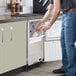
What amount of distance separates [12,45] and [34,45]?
0.48m

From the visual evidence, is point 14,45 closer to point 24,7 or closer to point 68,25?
point 68,25

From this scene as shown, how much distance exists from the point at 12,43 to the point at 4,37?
0.58 feet

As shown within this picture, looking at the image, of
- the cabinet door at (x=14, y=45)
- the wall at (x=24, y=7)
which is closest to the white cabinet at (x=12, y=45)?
the cabinet door at (x=14, y=45)

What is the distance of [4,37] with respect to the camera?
10.0ft

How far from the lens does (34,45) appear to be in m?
3.60

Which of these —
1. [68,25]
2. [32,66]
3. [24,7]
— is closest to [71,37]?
[68,25]

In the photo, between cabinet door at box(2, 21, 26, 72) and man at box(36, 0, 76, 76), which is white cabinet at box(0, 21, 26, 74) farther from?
man at box(36, 0, 76, 76)

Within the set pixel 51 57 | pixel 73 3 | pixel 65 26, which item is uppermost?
pixel 73 3

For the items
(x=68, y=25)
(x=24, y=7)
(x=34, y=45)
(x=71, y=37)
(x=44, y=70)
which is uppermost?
(x=24, y=7)

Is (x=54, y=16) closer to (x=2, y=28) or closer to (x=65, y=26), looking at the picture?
(x=65, y=26)

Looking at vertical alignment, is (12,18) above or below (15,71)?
above

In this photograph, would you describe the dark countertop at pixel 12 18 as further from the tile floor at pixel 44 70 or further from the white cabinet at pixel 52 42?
the tile floor at pixel 44 70

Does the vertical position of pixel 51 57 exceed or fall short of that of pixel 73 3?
it falls short

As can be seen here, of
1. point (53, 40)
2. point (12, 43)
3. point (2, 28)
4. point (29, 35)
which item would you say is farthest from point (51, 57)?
point (2, 28)
